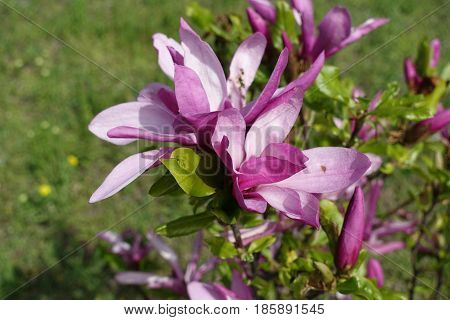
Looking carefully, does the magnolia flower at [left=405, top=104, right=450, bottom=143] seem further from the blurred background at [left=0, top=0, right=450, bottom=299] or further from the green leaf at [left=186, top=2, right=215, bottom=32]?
the blurred background at [left=0, top=0, right=450, bottom=299]

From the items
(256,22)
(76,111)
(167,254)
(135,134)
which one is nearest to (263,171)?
(135,134)

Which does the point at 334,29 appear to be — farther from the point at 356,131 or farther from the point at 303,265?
the point at 303,265

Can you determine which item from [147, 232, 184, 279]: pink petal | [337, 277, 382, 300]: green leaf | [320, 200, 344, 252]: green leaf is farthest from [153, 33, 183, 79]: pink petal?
[147, 232, 184, 279]: pink petal

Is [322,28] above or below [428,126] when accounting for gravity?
above

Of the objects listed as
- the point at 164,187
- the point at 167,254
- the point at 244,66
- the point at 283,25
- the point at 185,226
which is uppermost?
the point at 283,25

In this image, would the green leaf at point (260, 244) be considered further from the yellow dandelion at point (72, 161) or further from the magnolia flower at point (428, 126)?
the yellow dandelion at point (72, 161)

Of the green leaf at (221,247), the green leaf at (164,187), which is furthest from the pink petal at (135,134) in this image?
the green leaf at (221,247)
